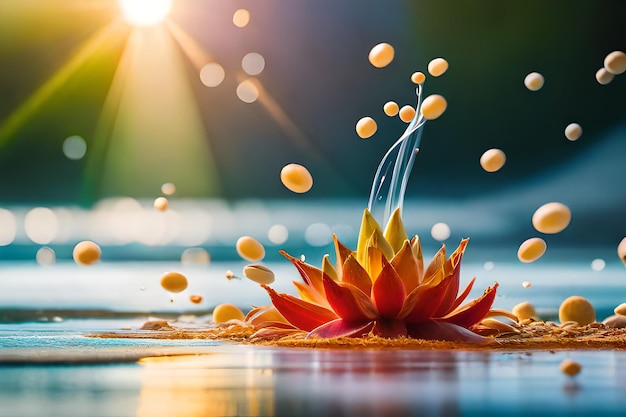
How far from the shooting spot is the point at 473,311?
11.2 ft

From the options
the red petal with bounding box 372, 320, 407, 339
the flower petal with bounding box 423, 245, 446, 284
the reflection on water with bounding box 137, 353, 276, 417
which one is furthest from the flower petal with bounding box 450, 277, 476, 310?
the reflection on water with bounding box 137, 353, 276, 417

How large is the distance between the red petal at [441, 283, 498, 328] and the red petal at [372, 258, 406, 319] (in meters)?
0.28

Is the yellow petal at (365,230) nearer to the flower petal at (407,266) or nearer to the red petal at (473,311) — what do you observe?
the flower petal at (407,266)

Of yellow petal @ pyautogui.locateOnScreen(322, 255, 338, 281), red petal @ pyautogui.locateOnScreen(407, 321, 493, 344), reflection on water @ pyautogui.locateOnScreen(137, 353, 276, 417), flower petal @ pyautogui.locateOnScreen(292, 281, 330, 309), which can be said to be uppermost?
yellow petal @ pyautogui.locateOnScreen(322, 255, 338, 281)

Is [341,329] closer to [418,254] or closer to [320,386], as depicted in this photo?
[418,254]

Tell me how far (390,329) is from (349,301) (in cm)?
20

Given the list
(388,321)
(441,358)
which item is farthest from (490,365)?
(388,321)

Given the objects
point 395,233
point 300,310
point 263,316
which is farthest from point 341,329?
point 263,316

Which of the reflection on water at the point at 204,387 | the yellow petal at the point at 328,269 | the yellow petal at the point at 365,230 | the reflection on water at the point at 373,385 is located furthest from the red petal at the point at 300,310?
the reflection on water at the point at 204,387

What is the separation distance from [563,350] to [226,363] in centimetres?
121

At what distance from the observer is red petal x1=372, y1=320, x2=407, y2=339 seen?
319 cm

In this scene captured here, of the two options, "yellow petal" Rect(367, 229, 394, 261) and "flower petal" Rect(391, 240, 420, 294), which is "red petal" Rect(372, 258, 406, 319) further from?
"yellow petal" Rect(367, 229, 394, 261)

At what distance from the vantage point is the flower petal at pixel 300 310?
11.1 ft

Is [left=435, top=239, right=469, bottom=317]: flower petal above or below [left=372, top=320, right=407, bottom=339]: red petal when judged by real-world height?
above
